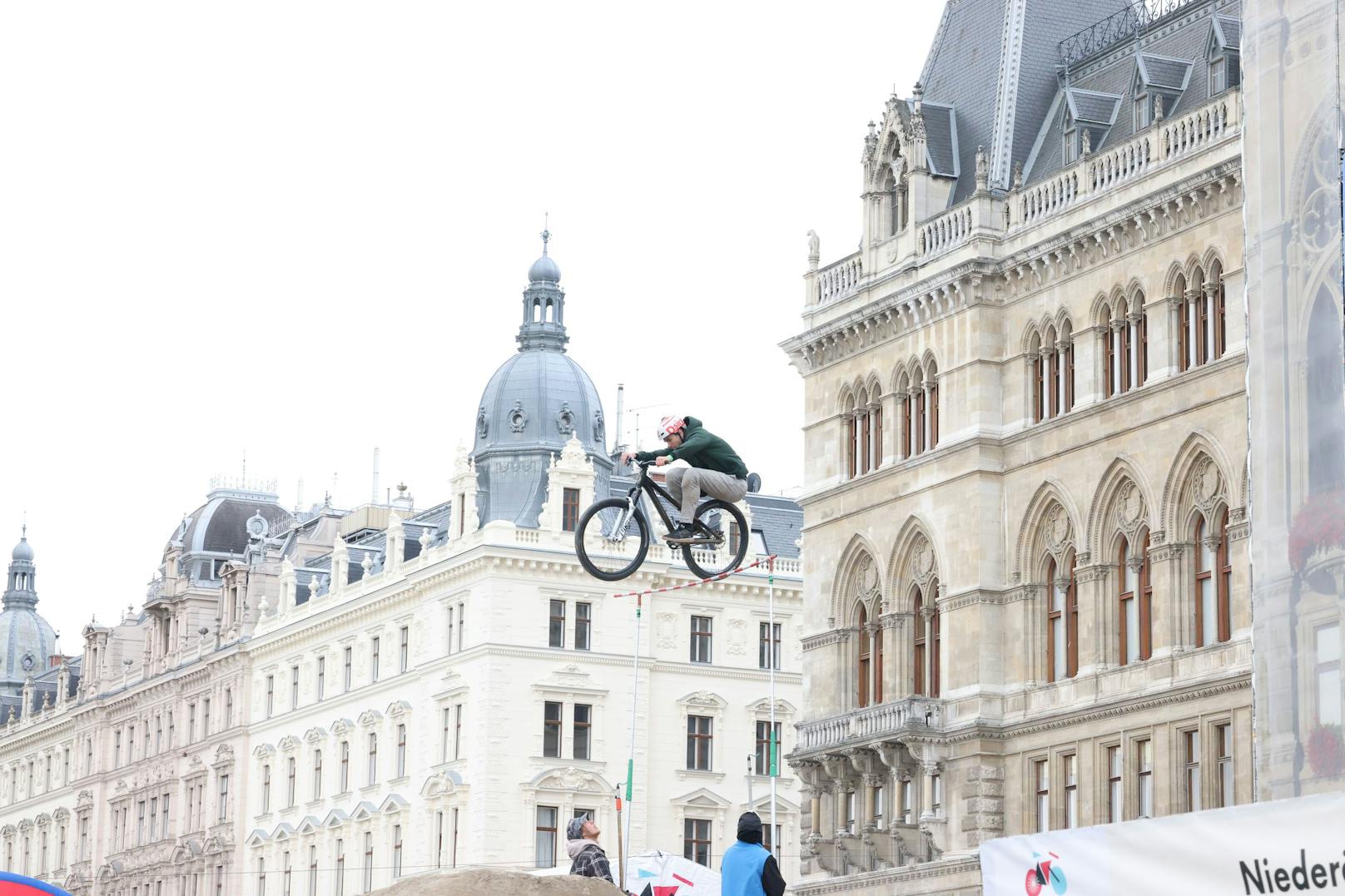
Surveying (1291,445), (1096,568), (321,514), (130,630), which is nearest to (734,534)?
(321,514)

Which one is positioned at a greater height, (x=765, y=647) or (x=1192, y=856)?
(x=765, y=647)

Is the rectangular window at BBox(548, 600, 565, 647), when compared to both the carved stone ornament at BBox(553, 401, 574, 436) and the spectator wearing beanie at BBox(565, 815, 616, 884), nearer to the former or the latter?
the carved stone ornament at BBox(553, 401, 574, 436)

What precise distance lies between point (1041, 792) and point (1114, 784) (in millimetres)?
2160

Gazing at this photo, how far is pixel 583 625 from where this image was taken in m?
76.8

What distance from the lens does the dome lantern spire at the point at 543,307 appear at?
80.8 m

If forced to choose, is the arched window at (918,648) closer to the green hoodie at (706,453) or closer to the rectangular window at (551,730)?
the rectangular window at (551,730)

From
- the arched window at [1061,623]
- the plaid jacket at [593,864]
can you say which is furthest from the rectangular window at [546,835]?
the plaid jacket at [593,864]

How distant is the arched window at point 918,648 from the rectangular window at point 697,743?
2321 cm

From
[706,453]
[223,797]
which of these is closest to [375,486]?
[223,797]

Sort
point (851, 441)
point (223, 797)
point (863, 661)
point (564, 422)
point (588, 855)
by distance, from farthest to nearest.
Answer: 1. point (223, 797)
2. point (564, 422)
3. point (851, 441)
4. point (863, 661)
5. point (588, 855)

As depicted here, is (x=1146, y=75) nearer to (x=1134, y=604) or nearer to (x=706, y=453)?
(x=1134, y=604)

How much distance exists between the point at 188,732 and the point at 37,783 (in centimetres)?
2023

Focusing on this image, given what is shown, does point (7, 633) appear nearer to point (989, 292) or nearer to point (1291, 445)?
point (989, 292)

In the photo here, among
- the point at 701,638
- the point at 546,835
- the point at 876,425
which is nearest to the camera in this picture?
the point at 876,425
